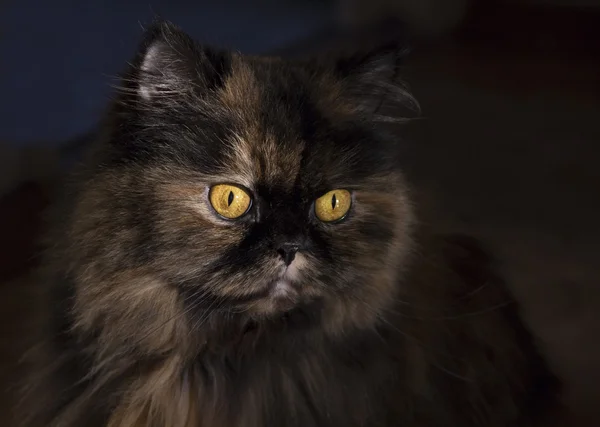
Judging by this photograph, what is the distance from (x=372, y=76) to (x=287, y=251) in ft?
1.25

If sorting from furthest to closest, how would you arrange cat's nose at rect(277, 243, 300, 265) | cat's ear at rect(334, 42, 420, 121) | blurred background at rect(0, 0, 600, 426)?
blurred background at rect(0, 0, 600, 426)
cat's ear at rect(334, 42, 420, 121)
cat's nose at rect(277, 243, 300, 265)

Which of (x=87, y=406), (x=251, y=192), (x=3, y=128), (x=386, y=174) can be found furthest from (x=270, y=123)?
(x=3, y=128)

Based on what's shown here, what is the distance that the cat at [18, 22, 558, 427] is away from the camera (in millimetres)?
1073

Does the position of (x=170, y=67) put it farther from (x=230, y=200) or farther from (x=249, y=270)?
(x=249, y=270)

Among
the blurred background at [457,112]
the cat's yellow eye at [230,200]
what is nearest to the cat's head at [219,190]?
the cat's yellow eye at [230,200]

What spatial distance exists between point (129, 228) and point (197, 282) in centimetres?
14

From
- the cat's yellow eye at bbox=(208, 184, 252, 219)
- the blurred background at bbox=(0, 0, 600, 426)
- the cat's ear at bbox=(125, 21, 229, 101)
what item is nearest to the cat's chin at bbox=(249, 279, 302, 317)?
the cat's yellow eye at bbox=(208, 184, 252, 219)

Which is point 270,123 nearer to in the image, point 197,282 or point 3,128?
point 197,282

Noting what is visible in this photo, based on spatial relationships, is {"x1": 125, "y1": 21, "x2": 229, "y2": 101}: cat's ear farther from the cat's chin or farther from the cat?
the cat's chin

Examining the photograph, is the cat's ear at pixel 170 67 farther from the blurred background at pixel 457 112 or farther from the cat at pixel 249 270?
the blurred background at pixel 457 112

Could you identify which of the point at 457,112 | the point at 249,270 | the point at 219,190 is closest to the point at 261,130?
the point at 219,190

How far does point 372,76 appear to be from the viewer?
1233mm

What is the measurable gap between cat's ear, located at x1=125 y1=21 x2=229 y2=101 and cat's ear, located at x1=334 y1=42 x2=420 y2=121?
0.76 feet

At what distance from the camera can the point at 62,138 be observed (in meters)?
1.80
